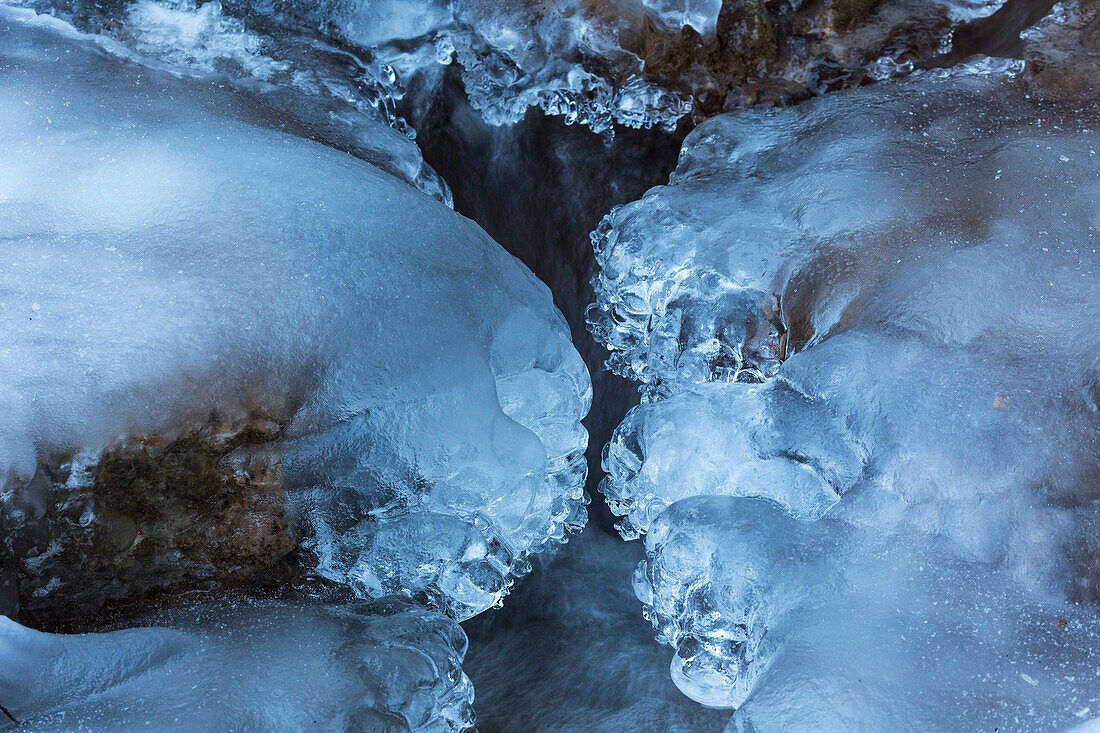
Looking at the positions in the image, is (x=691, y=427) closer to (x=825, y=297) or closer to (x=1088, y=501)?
(x=825, y=297)

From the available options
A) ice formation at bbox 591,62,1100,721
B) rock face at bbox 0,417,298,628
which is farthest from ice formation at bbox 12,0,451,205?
rock face at bbox 0,417,298,628

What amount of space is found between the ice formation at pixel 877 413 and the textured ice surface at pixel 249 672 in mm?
350

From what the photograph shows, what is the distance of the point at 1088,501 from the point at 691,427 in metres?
0.52

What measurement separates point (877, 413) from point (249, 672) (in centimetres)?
87

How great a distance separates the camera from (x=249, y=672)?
41.9 inches

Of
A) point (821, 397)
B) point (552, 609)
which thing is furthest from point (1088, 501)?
point (552, 609)

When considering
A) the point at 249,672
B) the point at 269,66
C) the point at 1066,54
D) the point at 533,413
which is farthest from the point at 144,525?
the point at 1066,54

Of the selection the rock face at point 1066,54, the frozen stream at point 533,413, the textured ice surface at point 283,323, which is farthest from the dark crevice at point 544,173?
the rock face at point 1066,54

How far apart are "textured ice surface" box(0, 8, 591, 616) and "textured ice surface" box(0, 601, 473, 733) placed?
112 millimetres

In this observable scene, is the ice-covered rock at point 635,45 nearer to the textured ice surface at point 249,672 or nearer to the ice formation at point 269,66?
the ice formation at point 269,66

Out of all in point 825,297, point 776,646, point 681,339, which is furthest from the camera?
point 681,339

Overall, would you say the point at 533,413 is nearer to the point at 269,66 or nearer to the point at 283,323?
the point at 283,323

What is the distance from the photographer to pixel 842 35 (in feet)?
5.31

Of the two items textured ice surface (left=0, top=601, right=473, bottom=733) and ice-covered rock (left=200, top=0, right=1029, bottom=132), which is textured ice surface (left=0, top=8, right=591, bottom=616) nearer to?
A: textured ice surface (left=0, top=601, right=473, bottom=733)
